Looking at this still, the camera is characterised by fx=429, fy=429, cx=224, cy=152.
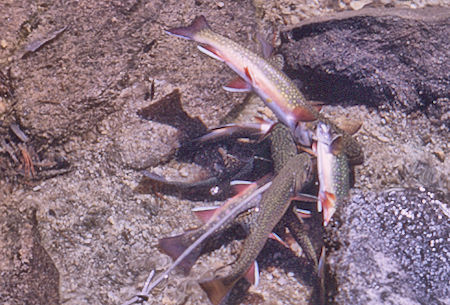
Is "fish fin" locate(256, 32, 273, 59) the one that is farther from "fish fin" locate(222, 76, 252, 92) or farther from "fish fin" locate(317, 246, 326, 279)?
"fish fin" locate(317, 246, 326, 279)

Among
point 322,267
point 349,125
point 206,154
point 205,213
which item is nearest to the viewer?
point 322,267

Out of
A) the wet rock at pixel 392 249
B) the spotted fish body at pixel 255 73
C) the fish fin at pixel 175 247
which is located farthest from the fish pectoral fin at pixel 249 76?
the fish fin at pixel 175 247

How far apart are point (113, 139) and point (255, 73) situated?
1.66 metres

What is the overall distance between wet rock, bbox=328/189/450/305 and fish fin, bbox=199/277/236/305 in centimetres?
95

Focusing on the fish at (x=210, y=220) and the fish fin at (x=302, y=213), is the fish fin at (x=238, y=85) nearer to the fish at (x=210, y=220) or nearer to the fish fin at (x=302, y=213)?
the fish at (x=210, y=220)

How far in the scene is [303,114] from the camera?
429 cm

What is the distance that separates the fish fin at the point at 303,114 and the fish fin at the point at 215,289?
1.75 meters

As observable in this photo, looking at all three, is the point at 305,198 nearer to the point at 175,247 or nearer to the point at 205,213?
the point at 205,213

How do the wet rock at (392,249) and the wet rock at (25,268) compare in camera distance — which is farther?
the wet rock at (25,268)

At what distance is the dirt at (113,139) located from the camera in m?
4.03

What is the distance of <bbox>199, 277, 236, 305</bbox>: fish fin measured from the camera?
11.9 feet

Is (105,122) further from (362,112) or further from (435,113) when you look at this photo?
(435,113)

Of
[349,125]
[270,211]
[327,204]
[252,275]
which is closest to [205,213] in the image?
[270,211]

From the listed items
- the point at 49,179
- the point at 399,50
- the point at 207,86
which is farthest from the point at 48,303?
the point at 399,50
